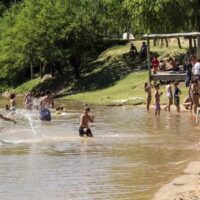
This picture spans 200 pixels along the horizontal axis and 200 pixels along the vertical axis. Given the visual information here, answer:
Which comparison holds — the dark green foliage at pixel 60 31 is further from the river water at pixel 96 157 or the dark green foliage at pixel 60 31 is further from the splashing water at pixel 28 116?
the river water at pixel 96 157

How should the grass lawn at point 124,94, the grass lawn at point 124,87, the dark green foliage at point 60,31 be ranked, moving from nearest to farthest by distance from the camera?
1. the grass lawn at point 124,94
2. the grass lawn at point 124,87
3. the dark green foliage at point 60,31

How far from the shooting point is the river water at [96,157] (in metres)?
14.8

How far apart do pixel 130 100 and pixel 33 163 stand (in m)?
24.5

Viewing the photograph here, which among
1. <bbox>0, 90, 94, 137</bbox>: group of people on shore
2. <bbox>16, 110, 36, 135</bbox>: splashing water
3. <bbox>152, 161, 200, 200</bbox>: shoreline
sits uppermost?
<bbox>0, 90, 94, 137</bbox>: group of people on shore

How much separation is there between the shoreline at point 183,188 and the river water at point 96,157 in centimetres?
26

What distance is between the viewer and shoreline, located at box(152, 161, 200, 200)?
43.7ft

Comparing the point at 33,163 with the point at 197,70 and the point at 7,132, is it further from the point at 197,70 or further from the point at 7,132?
the point at 197,70

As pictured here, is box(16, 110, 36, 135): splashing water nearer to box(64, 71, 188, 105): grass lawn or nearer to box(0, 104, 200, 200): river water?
box(0, 104, 200, 200): river water

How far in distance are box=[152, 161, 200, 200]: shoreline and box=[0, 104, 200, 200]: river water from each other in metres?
0.26

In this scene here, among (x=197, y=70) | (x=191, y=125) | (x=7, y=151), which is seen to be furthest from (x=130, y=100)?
(x=7, y=151)

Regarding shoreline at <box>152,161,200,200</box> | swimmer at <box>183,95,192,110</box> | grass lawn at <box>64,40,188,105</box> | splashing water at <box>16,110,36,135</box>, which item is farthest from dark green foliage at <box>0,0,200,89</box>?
shoreline at <box>152,161,200,200</box>

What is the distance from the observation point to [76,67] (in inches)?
2430

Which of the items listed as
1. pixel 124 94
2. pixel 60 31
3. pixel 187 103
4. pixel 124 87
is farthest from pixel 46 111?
pixel 60 31

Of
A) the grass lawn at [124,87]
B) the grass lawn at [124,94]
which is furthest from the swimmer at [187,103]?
the grass lawn at [124,87]
